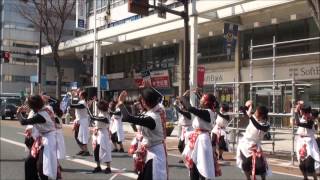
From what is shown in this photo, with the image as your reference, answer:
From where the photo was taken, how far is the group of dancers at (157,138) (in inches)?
259

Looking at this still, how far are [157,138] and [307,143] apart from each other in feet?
19.6

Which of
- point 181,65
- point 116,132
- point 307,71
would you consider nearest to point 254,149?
point 116,132

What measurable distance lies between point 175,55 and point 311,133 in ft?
82.7

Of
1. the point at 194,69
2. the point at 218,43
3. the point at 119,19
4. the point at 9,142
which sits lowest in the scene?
the point at 9,142

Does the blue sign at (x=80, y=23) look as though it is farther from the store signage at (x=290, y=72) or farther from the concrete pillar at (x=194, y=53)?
the concrete pillar at (x=194, y=53)

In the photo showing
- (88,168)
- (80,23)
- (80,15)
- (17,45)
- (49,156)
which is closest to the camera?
(49,156)

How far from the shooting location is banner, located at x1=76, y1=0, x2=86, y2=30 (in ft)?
116

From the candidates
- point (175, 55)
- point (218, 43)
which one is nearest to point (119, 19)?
point (175, 55)

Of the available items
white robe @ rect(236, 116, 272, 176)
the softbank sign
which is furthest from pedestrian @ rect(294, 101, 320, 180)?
the softbank sign

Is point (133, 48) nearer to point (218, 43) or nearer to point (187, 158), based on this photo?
point (218, 43)

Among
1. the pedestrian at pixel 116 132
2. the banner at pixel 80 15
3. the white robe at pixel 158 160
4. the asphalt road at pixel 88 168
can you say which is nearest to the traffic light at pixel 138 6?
the pedestrian at pixel 116 132

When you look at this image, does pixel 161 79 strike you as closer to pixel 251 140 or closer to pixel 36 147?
pixel 251 140

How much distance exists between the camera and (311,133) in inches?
455

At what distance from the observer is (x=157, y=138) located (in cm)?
659
